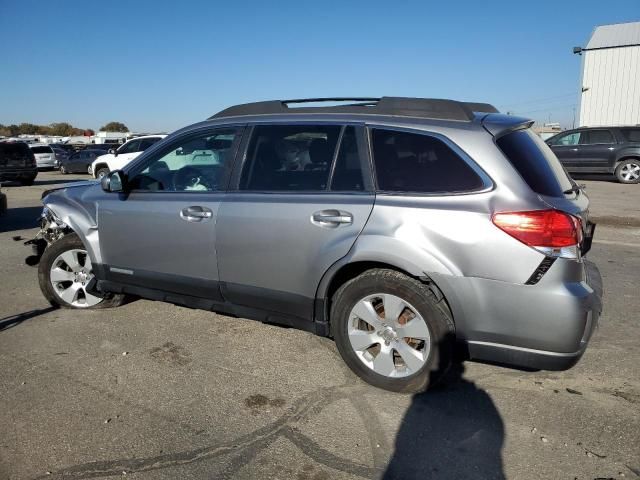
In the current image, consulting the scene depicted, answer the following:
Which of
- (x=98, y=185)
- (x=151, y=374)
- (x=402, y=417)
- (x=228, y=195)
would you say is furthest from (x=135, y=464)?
(x=98, y=185)

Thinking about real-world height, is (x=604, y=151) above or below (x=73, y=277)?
below

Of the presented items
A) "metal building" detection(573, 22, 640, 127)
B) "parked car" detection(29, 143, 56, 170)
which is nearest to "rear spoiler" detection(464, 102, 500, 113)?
"metal building" detection(573, 22, 640, 127)

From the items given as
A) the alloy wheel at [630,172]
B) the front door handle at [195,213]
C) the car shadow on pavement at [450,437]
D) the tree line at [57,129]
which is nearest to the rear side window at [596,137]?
the alloy wheel at [630,172]

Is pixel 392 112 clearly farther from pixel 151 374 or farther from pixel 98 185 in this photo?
pixel 98 185

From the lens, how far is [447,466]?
2646mm

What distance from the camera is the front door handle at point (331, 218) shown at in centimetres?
333

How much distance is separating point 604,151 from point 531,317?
15306mm

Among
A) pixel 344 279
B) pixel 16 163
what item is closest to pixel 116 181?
pixel 344 279

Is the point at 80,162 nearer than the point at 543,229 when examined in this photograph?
No

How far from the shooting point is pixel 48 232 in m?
5.18

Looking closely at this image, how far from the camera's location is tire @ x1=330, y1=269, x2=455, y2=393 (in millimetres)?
3156

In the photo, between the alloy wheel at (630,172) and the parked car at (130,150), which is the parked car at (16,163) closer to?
the parked car at (130,150)

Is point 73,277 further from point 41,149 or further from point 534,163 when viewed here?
point 41,149

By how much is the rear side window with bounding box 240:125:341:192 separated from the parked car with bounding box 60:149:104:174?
991 inches
